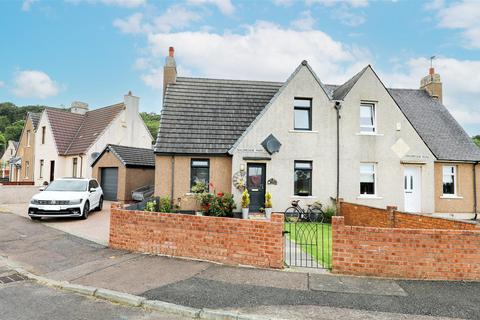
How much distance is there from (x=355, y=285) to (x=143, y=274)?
4284 millimetres

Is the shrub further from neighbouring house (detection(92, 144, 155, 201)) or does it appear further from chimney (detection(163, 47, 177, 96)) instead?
neighbouring house (detection(92, 144, 155, 201))

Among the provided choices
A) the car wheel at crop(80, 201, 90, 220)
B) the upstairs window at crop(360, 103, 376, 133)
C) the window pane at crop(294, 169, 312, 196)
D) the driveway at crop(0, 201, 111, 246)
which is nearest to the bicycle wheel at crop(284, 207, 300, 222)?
the window pane at crop(294, 169, 312, 196)

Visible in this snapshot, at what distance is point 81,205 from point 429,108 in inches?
804

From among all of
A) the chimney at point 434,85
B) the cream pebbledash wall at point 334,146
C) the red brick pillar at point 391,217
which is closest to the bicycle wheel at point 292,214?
the cream pebbledash wall at point 334,146

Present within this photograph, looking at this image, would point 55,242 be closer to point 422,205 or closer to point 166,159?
point 166,159

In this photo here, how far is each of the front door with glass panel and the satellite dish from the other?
834 millimetres

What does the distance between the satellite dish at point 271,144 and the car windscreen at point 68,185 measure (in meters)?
A: 8.80

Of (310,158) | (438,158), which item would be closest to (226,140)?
(310,158)

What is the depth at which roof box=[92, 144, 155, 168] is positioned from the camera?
1984 centimetres

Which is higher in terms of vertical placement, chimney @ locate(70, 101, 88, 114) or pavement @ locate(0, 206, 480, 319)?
chimney @ locate(70, 101, 88, 114)

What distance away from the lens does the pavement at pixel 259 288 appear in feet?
15.5

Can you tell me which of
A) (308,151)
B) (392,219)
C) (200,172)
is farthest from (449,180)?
(200,172)

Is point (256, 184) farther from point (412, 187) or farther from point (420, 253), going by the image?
point (420, 253)

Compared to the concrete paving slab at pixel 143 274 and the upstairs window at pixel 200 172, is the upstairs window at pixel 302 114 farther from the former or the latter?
the concrete paving slab at pixel 143 274
